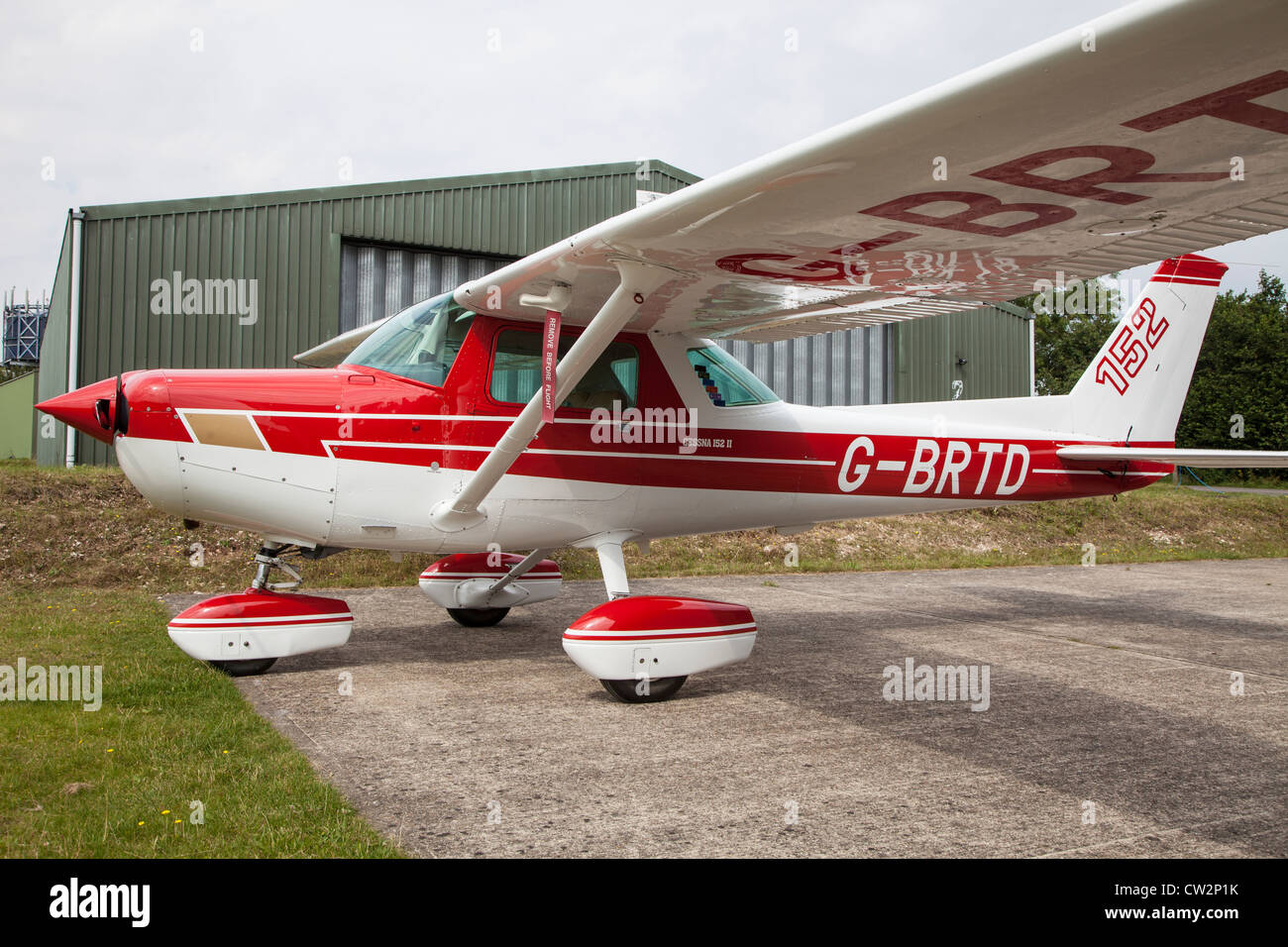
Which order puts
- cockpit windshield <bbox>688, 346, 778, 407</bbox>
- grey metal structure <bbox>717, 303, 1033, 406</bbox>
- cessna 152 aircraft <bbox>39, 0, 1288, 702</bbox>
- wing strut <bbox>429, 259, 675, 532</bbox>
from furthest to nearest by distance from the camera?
grey metal structure <bbox>717, 303, 1033, 406</bbox>
cockpit windshield <bbox>688, 346, 778, 407</bbox>
wing strut <bbox>429, 259, 675, 532</bbox>
cessna 152 aircraft <bbox>39, 0, 1288, 702</bbox>

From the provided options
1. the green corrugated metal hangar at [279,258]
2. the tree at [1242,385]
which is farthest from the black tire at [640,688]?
the tree at [1242,385]

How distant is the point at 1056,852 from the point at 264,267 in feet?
42.7

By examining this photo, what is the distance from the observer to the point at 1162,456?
24.0 ft

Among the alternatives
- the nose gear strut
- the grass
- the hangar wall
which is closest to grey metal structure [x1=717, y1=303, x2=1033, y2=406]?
the hangar wall

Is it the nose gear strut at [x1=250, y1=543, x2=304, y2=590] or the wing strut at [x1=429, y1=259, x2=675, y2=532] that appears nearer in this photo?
the wing strut at [x1=429, y1=259, x2=675, y2=532]

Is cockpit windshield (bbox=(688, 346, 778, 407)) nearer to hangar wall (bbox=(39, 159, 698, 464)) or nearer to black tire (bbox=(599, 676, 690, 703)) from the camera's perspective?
black tire (bbox=(599, 676, 690, 703))

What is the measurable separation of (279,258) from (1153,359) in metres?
11.6

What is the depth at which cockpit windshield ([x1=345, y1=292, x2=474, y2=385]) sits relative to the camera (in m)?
5.55

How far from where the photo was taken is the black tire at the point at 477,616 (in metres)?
7.40

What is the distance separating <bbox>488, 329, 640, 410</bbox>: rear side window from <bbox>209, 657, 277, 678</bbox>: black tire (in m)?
2.28

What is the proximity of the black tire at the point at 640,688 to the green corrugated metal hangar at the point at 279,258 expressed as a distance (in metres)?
9.95

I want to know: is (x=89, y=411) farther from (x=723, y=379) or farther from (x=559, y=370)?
(x=723, y=379)

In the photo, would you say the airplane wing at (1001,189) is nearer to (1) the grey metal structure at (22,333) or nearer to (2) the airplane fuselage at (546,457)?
(2) the airplane fuselage at (546,457)

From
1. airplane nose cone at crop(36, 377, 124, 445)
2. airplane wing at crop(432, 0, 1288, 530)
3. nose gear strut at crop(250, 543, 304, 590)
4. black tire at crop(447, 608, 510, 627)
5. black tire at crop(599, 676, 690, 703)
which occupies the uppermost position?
airplane wing at crop(432, 0, 1288, 530)
